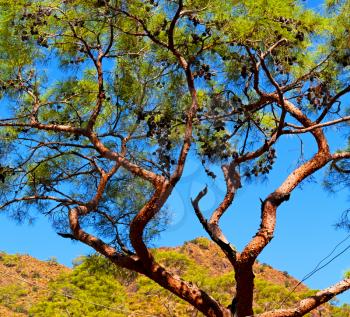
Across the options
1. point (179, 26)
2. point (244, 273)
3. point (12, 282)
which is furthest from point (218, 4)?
point (12, 282)

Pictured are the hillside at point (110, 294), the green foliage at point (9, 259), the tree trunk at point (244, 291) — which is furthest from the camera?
the green foliage at point (9, 259)

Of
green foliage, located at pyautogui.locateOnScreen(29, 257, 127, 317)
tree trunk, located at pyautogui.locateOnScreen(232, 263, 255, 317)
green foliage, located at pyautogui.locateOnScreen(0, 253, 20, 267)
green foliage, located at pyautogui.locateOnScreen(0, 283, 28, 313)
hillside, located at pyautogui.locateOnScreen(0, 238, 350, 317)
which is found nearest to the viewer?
tree trunk, located at pyautogui.locateOnScreen(232, 263, 255, 317)

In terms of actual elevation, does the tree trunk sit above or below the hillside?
below

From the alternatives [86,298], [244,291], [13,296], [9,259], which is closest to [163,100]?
[244,291]

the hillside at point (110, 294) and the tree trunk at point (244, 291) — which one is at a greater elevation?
the hillside at point (110, 294)

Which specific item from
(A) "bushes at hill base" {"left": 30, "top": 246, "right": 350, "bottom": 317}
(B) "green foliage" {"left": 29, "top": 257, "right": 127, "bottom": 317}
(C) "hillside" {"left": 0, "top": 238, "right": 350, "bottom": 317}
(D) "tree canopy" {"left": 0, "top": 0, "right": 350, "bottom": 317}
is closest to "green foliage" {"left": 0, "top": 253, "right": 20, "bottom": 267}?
(C) "hillside" {"left": 0, "top": 238, "right": 350, "bottom": 317}

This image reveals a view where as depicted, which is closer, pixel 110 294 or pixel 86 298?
pixel 86 298

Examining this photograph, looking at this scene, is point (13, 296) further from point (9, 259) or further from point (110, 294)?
point (110, 294)

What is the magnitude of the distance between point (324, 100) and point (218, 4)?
1335 mm

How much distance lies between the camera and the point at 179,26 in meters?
5.41

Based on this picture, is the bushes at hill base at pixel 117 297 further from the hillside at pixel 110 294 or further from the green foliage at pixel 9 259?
the green foliage at pixel 9 259

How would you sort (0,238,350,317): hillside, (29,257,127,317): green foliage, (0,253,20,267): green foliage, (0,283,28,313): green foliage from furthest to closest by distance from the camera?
(0,253,20,267): green foliage, (0,283,28,313): green foliage, (0,238,350,317): hillside, (29,257,127,317): green foliage

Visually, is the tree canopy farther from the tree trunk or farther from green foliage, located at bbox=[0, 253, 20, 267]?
green foliage, located at bbox=[0, 253, 20, 267]

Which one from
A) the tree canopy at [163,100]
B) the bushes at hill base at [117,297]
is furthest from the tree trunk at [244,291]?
the bushes at hill base at [117,297]
